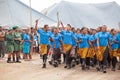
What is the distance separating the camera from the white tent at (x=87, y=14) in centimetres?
3189

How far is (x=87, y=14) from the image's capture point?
3284cm

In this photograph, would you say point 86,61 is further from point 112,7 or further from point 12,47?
point 112,7

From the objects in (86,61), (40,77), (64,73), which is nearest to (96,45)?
Result: (86,61)

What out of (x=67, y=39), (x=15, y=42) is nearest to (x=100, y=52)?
(x=67, y=39)

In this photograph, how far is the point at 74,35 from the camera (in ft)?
53.7

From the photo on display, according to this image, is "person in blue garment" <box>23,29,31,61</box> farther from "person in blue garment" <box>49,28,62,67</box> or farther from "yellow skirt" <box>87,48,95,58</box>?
"yellow skirt" <box>87,48,95,58</box>

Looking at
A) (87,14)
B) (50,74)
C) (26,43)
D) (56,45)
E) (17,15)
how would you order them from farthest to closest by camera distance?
(87,14)
(17,15)
(26,43)
(56,45)
(50,74)

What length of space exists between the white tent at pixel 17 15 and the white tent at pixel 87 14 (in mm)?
2000

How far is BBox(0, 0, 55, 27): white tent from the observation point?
29850 millimetres

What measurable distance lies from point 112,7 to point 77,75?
19.6 m

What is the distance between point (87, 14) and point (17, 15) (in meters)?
6.39

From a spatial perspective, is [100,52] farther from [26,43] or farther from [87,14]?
[87,14]

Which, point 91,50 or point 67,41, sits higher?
point 67,41

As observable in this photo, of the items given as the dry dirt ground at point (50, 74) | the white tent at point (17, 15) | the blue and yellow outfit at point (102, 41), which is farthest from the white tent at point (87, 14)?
the blue and yellow outfit at point (102, 41)
